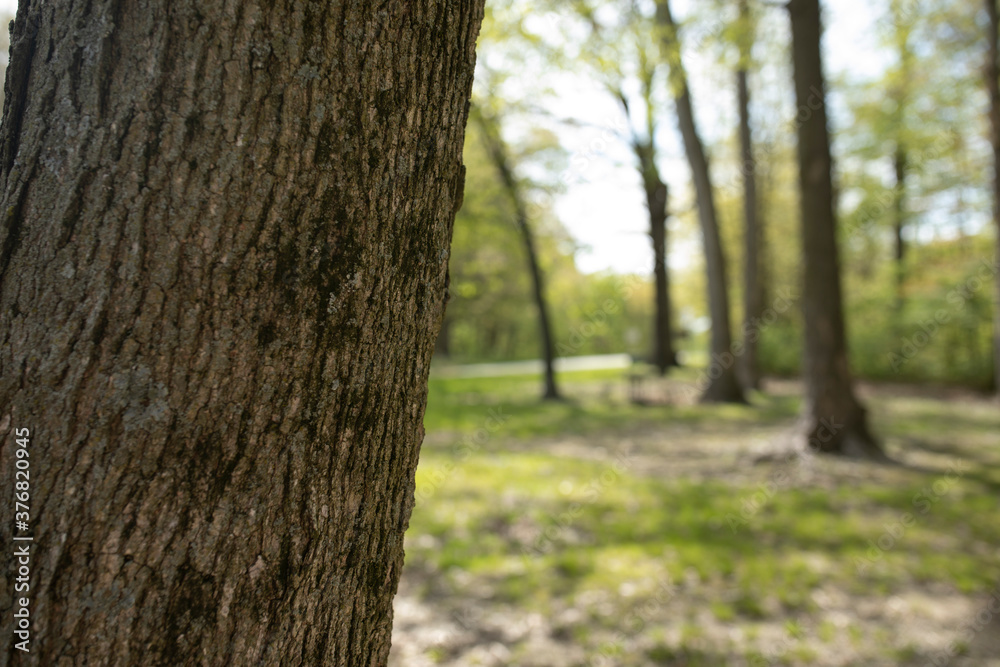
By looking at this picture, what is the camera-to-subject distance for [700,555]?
428 cm

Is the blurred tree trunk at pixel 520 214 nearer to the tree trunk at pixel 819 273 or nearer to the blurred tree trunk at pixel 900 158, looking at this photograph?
the tree trunk at pixel 819 273

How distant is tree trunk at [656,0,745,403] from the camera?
11.6 meters

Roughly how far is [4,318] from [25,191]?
0.66ft

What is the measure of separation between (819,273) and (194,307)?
25.0 feet

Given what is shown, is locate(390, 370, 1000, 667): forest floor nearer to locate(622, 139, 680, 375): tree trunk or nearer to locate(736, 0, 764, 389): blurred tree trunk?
locate(736, 0, 764, 389): blurred tree trunk

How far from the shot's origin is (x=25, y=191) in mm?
984

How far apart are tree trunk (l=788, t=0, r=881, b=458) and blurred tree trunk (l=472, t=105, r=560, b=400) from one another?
507 cm

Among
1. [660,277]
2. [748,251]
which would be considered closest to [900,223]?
[660,277]

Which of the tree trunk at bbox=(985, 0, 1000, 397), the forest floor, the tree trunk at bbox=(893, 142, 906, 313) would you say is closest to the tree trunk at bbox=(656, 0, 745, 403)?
the forest floor

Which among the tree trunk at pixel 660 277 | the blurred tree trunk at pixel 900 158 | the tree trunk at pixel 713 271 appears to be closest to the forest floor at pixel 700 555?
the tree trunk at pixel 713 271

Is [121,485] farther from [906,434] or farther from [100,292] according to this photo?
[906,434]

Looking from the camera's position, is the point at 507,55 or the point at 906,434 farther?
the point at 507,55

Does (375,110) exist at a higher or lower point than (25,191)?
higher

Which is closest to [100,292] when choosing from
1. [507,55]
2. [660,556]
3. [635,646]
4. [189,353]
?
[189,353]
